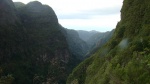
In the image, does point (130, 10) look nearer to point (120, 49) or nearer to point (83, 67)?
point (120, 49)

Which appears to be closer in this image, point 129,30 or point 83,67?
point 129,30

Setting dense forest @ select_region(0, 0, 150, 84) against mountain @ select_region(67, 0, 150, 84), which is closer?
dense forest @ select_region(0, 0, 150, 84)


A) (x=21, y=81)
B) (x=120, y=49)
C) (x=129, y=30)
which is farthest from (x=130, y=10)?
(x=21, y=81)

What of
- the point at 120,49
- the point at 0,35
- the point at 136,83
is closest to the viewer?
the point at 136,83

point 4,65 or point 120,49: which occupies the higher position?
point 120,49

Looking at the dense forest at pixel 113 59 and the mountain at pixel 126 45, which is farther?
the mountain at pixel 126 45

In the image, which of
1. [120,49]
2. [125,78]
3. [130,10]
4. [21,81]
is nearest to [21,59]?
[21,81]

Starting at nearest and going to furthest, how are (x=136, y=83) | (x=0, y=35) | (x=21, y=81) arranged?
(x=136, y=83)
(x=21, y=81)
(x=0, y=35)

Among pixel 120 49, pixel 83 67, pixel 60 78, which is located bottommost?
pixel 60 78

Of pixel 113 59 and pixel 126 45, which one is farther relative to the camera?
pixel 126 45

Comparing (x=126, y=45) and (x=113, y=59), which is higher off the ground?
(x=126, y=45)

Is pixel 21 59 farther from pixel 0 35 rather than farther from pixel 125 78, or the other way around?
pixel 125 78
